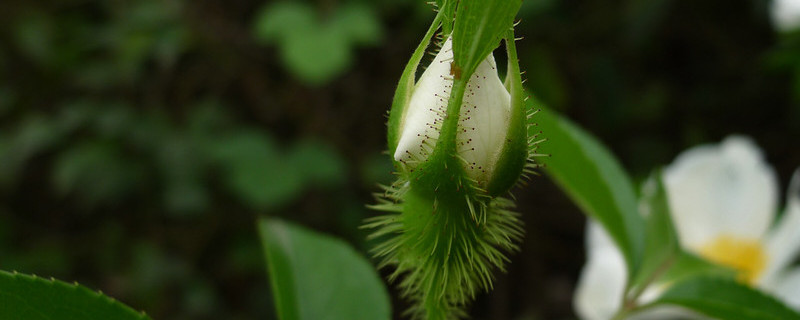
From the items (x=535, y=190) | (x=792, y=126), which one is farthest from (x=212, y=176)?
(x=792, y=126)

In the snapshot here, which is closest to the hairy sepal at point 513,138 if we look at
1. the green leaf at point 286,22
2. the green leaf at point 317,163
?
the green leaf at point 286,22

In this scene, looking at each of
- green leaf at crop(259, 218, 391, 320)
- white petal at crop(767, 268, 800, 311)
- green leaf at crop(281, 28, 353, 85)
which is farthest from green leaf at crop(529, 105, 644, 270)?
green leaf at crop(281, 28, 353, 85)

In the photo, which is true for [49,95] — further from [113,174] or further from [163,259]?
[163,259]

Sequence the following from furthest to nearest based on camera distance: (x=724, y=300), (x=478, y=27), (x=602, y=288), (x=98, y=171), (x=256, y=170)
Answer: (x=98, y=171)
(x=256, y=170)
(x=602, y=288)
(x=724, y=300)
(x=478, y=27)

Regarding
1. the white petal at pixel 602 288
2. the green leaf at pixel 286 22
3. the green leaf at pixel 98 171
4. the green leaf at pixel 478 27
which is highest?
the green leaf at pixel 286 22

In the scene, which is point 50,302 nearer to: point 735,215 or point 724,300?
point 724,300

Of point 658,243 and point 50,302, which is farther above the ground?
point 658,243

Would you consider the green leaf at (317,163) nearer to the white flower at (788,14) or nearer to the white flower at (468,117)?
the white flower at (788,14)

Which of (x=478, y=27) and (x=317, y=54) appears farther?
(x=317, y=54)

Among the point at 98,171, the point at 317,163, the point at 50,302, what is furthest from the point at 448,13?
the point at 98,171
